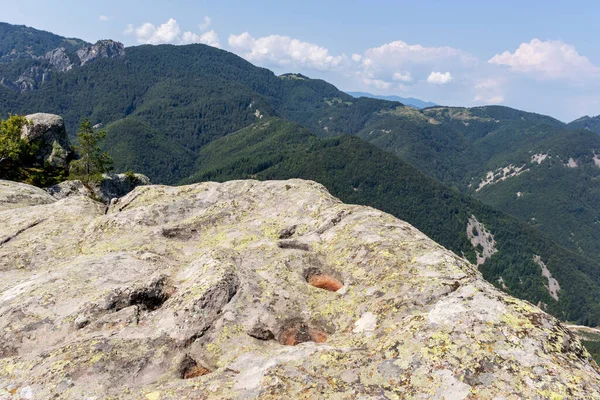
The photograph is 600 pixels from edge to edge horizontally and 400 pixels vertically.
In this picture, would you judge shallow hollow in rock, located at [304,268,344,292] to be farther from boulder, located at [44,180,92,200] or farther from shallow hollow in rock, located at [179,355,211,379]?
boulder, located at [44,180,92,200]

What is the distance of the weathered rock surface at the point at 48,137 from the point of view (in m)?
63.5

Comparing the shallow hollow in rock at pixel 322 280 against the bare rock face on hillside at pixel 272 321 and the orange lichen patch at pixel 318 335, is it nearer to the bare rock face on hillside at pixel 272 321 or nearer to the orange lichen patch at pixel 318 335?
the bare rock face on hillside at pixel 272 321

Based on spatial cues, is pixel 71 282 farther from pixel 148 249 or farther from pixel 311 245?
pixel 311 245

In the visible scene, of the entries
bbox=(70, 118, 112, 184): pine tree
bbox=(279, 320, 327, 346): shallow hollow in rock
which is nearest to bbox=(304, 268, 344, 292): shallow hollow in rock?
bbox=(279, 320, 327, 346): shallow hollow in rock

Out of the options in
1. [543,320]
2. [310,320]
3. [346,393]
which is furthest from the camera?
[310,320]

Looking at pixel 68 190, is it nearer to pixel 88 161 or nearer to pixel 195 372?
pixel 88 161

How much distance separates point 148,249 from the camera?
2197 centimetres

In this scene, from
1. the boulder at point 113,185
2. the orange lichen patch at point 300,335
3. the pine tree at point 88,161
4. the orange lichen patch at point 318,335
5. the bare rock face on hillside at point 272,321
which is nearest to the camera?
the bare rock face on hillside at point 272,321

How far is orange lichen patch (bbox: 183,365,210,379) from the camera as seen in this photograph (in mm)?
12938

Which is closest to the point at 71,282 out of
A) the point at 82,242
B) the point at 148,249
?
the point at 148,249

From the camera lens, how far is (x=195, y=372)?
13.1 meters

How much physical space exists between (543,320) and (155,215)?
25073 mm

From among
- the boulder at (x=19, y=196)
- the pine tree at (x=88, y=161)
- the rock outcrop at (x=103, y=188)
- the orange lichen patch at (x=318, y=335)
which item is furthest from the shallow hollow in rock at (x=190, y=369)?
the pine tree at (x=88, y=161)

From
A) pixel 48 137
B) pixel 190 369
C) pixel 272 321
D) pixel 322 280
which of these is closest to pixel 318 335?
pixel 272 321
